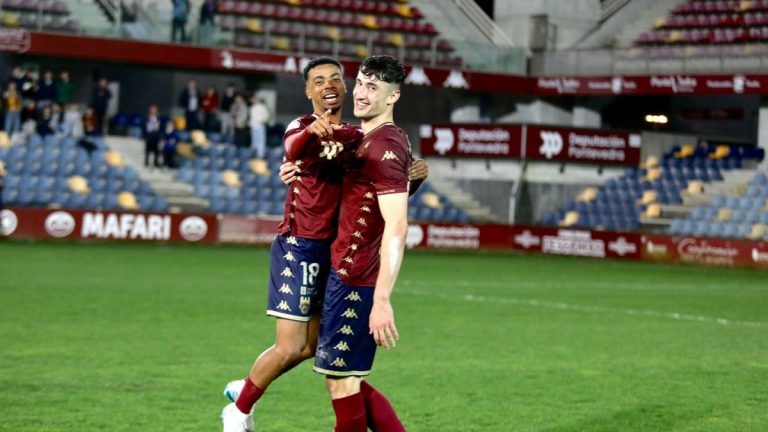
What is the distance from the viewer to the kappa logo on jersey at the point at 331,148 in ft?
18.7

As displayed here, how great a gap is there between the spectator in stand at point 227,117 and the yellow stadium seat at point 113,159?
306cm

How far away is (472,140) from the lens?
113 ft

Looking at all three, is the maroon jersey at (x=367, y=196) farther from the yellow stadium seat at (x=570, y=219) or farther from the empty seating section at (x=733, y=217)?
the yellow stadium seat at (x=570, y=219)

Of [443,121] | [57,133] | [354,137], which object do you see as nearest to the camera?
[354,137]

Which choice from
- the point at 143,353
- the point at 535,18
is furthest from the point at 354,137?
the point at 535,18

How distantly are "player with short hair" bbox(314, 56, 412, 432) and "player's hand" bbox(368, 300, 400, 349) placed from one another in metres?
0.01

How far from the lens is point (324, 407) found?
27.6 ft

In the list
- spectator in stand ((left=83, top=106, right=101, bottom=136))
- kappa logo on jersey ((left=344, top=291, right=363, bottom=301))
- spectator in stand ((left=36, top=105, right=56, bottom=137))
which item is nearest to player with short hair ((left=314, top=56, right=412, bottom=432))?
kappa logo on jersey ((left=344, top=291, right=363, bottom=301))

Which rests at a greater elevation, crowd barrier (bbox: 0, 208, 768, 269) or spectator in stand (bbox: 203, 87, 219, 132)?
spectator in stand (bbox: 203, 87, 219, 132)

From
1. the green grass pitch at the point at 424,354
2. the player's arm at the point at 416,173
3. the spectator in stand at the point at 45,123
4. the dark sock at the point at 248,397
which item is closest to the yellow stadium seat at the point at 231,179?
the spectator in stand at the point at 45,123

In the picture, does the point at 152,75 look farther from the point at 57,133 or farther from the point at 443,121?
the point at 443,121

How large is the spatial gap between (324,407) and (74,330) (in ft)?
14.6

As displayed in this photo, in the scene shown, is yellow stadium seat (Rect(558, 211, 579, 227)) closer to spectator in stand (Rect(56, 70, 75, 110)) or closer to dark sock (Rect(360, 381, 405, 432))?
spectator in stand (Rect(56, 70, 75, 110))

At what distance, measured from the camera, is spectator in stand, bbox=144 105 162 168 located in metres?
29.8
